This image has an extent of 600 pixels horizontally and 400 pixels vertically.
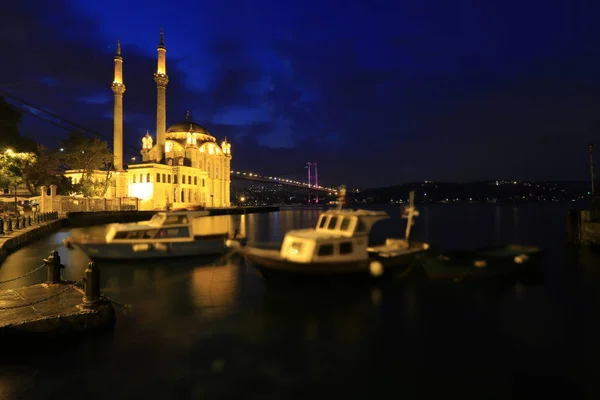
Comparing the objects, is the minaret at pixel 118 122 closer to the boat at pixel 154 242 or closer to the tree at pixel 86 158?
the tree at pixel 86 158

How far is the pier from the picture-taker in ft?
27.5

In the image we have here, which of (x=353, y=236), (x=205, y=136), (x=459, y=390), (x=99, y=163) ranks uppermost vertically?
(x=205, y=136)

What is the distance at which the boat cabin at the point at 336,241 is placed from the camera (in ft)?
46.1

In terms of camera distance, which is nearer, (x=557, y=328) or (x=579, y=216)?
(x=557, y=328)

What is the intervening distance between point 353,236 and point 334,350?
230 inches

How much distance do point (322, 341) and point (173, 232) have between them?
1271cm

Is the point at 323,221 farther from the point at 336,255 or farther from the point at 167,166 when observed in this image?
the point at 167,166

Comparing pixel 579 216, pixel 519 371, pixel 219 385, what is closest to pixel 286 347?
pixel 219 385

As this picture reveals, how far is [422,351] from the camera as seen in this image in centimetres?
960

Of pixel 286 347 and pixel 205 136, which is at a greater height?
pixel 205 136

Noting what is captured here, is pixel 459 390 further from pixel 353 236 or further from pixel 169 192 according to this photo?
pixel 169 192

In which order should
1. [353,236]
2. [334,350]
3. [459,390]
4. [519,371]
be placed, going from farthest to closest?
1. [353,236]
2. [334,350]
3. [519,371]
4. [459,390]

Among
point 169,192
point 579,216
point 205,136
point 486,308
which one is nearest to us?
point 486,308

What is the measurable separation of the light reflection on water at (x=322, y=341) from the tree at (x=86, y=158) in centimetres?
4762
